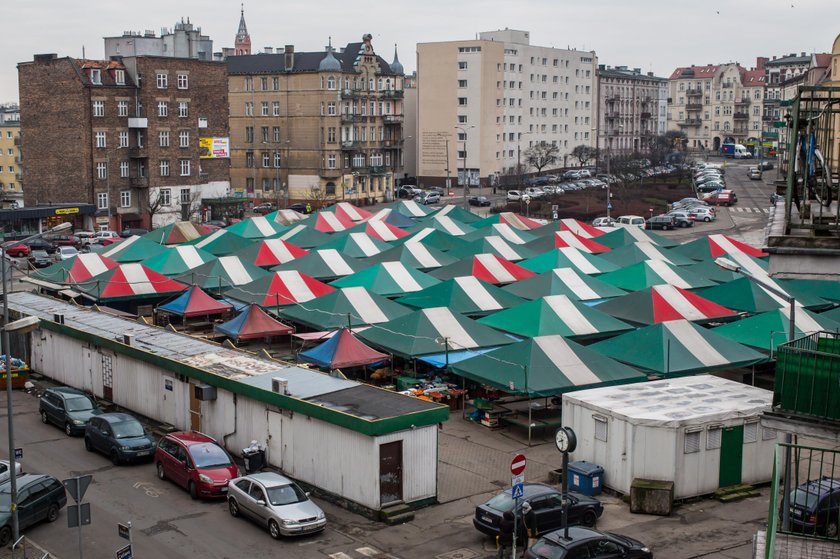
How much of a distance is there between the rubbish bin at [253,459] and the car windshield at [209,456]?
44cm

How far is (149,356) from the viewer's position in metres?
24.5

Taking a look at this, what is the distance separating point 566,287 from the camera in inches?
1368

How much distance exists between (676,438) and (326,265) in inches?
889

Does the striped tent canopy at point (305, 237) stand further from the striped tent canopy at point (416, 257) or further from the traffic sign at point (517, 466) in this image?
the traffic sign at point (517, 466)

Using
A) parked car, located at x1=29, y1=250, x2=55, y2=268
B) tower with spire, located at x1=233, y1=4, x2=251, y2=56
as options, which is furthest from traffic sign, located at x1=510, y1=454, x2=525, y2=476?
tower with spire, located at x1=233, y1=4, x2=251, y2=56

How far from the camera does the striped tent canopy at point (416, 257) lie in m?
40.9

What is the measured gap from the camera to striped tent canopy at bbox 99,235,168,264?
42594mm

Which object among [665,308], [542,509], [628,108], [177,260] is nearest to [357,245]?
[177,260]

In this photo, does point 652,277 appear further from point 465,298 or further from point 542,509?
point 542,509

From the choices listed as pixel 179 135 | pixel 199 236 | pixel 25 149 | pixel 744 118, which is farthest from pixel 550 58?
pixel 199 236

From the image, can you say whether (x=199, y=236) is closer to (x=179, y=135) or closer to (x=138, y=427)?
(x=179, y=135)

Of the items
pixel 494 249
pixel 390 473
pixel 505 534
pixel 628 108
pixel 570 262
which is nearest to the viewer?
pixel 505 534

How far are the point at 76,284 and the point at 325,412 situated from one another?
786 inches

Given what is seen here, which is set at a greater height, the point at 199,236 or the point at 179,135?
the point at 179,135
